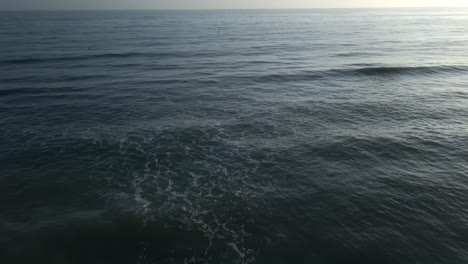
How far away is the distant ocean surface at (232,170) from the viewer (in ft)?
79.9

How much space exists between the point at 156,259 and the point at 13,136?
31.4 m

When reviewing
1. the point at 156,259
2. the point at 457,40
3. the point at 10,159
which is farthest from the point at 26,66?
the point at 457,40

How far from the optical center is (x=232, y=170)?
34719mm

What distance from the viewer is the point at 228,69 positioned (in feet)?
275

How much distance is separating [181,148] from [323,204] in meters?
18.5

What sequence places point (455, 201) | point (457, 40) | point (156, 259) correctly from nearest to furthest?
point (156, 259) → point (455, 201) → point (457, 40)

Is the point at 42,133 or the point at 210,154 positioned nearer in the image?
the point at 210,154

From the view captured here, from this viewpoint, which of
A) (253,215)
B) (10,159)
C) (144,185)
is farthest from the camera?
(10,159)

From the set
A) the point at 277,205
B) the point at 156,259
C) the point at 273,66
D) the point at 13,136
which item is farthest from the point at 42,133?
the point at 273,66

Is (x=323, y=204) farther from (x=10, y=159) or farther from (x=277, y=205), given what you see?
(x=10, y=159)

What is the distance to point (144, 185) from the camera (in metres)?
31.6

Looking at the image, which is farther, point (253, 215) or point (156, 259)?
point (253, 215)

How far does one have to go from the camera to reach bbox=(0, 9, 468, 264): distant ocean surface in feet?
79.9

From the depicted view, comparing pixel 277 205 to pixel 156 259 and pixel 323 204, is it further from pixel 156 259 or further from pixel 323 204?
Answer: pixel 156 259
